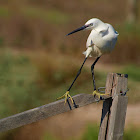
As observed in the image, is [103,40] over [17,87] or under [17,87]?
over

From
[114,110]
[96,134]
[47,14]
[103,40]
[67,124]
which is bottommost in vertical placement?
[67,124]

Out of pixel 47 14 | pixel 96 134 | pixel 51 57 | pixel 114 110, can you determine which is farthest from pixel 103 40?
pixel 47 14

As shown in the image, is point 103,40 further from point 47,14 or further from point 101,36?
point 47,14

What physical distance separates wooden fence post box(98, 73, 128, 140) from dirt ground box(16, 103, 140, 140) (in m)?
2.15

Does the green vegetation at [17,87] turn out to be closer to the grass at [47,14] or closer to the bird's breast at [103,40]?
the bird's breast at [103,40]

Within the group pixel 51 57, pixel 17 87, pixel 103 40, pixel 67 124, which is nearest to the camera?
pixel 103 40

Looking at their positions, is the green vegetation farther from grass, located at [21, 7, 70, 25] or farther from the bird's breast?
grass, located at [21, 7, 70, 25]

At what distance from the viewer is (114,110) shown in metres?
1.75

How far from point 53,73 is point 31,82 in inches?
36.6

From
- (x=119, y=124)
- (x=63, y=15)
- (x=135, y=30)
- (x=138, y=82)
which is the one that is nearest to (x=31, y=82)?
(x=138, y=82)

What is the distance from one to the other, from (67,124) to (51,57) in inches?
95.5

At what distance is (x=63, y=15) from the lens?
41.4ft

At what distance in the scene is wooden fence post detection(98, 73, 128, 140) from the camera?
1742 millimetres

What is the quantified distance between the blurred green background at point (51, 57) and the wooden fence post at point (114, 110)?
1.66 m
